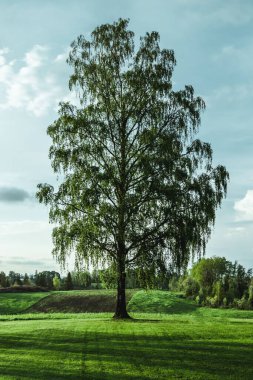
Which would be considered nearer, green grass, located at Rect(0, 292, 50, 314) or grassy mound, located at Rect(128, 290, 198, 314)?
grassy mound, located at Rect(128, 290, 198, 314)

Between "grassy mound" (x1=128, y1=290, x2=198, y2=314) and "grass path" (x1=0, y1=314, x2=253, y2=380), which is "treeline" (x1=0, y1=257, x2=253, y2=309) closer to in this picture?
"grassy mound" (x1=128, y1=290, x2=198, y2=314)

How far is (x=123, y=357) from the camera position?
52.7 feet

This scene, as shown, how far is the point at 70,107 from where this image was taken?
106ft

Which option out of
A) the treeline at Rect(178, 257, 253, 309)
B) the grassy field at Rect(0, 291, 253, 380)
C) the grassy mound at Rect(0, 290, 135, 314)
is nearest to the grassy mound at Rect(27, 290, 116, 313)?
the grassy mound at Rect(0, 290, 135, 314)

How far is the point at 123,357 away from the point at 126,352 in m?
1.05

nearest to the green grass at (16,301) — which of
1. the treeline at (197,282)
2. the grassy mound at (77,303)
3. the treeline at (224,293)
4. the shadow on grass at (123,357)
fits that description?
the grassy mound at (77,303)

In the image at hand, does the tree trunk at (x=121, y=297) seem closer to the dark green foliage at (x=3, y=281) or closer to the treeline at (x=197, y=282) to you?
the treeline at (x=197, y=282)

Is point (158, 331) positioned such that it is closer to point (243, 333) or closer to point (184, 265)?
point (243, 333)

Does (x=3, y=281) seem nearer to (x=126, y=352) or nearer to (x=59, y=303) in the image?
(x=59, y=303)

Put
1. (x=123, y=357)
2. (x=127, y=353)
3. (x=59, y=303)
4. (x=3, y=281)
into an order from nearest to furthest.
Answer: (x=123, y=357) → (x=127, y=353) → (x=59, y=303) → (x=3, y=281)

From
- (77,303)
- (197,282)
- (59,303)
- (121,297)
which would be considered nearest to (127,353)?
(121,297)

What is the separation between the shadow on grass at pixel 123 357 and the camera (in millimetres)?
13398

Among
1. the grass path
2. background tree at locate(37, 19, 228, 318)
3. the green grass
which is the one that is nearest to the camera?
the grass path

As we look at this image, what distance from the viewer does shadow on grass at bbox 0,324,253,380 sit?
13.4 m
